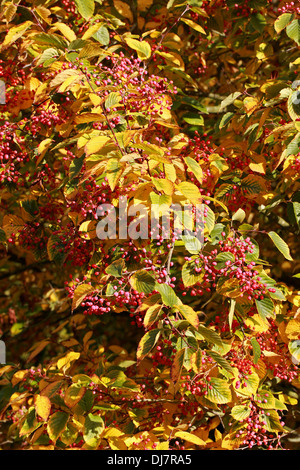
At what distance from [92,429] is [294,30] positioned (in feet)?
6.76

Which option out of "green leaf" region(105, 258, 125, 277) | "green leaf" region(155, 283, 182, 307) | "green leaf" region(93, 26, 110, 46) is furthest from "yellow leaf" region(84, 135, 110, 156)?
"green leaf" region(93, 26, 110, 46)

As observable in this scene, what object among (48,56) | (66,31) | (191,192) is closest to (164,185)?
(191,192)

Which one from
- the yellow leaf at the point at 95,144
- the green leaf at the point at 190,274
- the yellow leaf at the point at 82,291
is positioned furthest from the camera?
the green leaf at the point at 190,274

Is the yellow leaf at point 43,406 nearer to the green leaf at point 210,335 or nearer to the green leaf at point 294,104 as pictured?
the green leaf at point 210,335

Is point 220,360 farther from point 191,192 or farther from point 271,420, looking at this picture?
point 191,192

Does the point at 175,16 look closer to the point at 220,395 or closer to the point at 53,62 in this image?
the point at 53,62

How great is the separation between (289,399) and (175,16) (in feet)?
7.15

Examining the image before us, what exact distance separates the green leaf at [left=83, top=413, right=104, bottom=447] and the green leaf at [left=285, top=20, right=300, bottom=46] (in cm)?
197

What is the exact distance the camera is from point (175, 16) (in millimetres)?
2949

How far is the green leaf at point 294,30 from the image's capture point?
2.46 meters

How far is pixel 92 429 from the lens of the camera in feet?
7.37

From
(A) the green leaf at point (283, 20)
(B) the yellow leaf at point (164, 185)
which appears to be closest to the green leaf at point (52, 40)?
(B) the yellow leaf at point (164, 185)

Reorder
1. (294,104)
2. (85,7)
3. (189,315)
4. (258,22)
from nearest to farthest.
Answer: (189,315)
(294,104)
(85,7)
(258,22)

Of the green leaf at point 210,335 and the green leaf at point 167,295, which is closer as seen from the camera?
the green leaf at point 167,295
